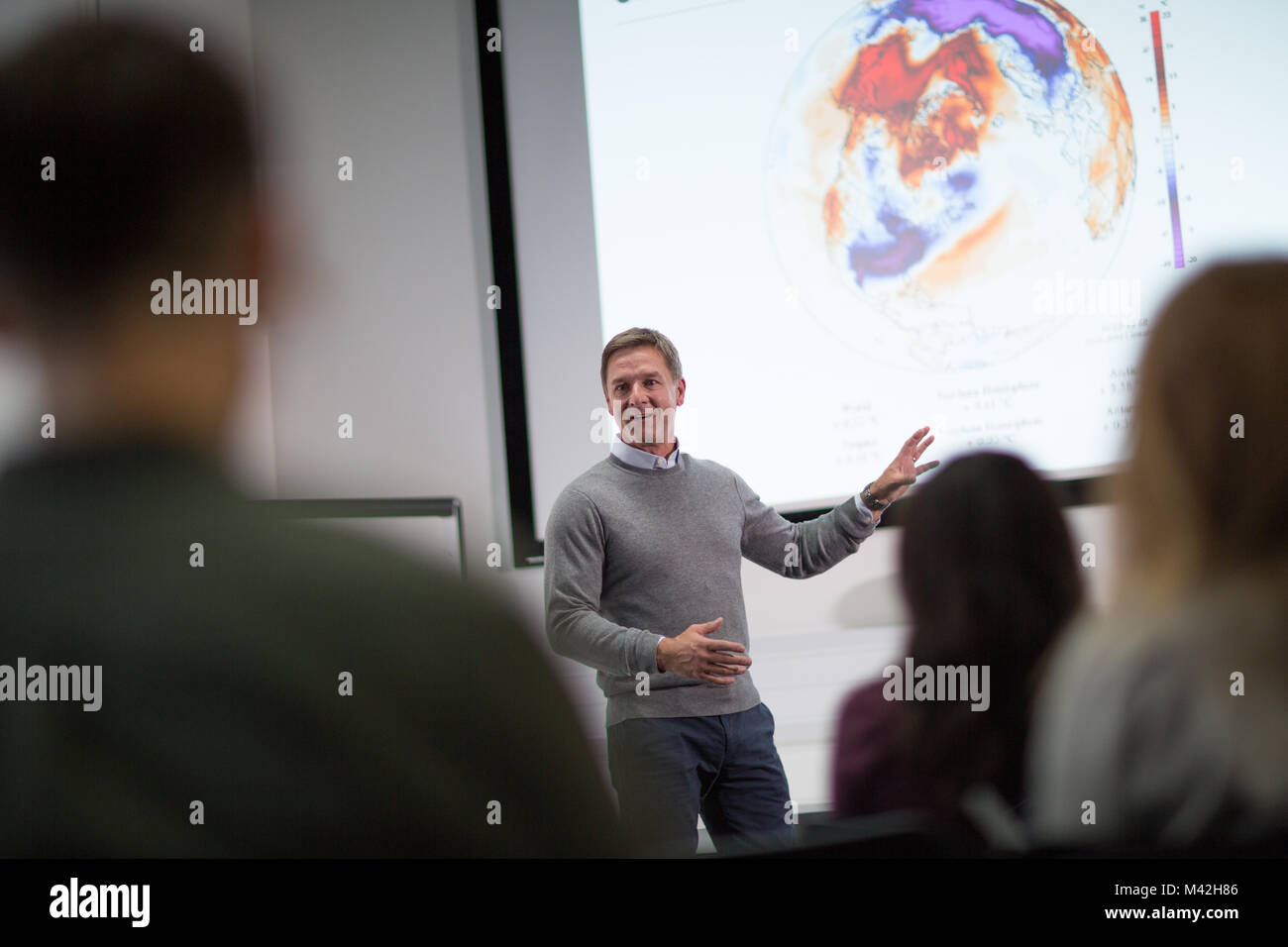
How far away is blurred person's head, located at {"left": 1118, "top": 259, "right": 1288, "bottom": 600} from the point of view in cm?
72

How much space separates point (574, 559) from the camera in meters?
1.43

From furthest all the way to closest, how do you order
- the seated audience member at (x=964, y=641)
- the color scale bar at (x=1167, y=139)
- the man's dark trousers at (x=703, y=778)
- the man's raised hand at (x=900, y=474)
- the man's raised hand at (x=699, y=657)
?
the color scale bar at (x=1167, y=139), the man's raised hand at (x=900, y=474), the man's dark trousers at (x=703, y=778), the man's raised hand at (x=699, y=657), the seated audience member at (x=964, y=641)

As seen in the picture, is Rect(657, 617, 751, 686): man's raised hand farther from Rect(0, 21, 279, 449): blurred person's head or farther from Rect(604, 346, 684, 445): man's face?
Rect(0, 21, 279, 449): blurred person's head

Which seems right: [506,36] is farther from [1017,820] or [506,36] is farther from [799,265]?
[1017,820]

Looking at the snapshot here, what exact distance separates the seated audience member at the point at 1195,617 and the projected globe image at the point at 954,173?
1026 mm

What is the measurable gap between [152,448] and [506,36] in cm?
177

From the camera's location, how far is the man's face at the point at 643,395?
1562 millimetres

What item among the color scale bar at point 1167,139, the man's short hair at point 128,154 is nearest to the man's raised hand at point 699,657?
the man's short hair at point 128,154

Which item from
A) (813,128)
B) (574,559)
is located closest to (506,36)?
(813,128)

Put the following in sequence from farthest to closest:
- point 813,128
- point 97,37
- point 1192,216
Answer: point 813,128 → point 1192,216 → point 97,37

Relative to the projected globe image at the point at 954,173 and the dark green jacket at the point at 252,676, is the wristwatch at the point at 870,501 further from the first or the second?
the dark green jacket at the point at 252,676

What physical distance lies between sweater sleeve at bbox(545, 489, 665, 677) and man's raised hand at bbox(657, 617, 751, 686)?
24 millimetres

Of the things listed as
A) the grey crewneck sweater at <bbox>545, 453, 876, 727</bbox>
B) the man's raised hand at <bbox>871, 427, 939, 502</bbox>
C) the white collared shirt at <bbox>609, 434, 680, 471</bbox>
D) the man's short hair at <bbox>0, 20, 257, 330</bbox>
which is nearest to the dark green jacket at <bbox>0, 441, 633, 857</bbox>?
the man's short hair at <bbox>0, 20, 257, 330</bbox>
